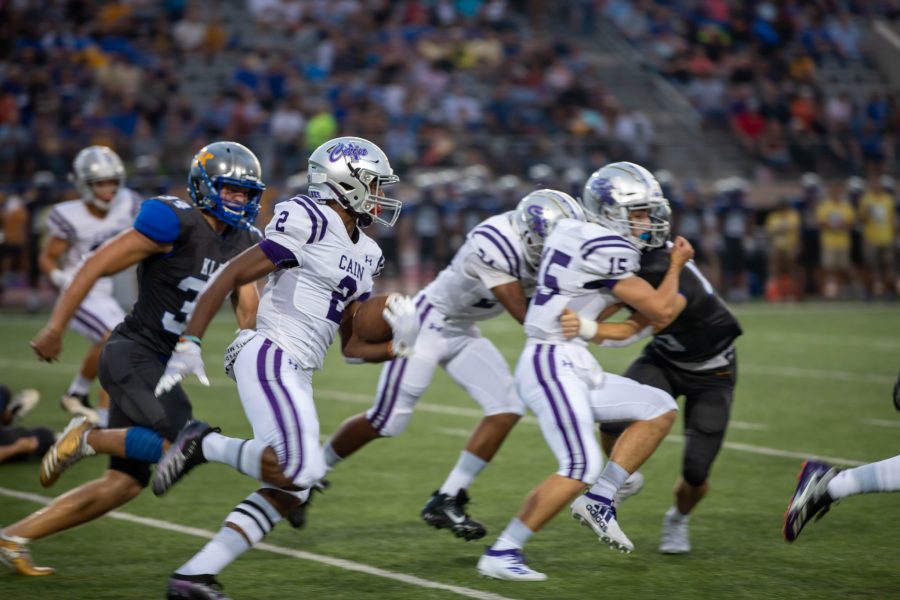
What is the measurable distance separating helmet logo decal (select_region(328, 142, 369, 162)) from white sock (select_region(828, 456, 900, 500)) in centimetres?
216

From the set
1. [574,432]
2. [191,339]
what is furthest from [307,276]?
[574,432]

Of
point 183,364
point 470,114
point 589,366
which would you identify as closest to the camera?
point 183,364

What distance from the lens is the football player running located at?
5227mm

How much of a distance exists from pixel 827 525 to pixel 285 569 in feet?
8.35

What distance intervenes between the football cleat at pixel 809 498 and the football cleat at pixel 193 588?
2.18 m

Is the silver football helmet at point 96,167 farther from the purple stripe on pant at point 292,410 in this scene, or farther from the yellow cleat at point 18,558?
the purple stripe on pant at point 292,410

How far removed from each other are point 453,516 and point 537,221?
136 centimetres

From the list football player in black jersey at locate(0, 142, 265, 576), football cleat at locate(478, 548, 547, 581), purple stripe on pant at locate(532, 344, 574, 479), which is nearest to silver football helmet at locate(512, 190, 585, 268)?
purple stripe on pant at locate(532, 344, 574, 479)

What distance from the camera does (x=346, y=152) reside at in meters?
4.60

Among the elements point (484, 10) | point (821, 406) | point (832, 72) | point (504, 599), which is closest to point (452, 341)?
point (504, 599)

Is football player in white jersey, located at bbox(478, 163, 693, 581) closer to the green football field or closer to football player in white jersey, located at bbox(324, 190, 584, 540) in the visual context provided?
Answer: the green football field

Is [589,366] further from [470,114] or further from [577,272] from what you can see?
[470,114]

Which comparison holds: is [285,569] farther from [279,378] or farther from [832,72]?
[832,72]

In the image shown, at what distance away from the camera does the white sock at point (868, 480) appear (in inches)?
178
